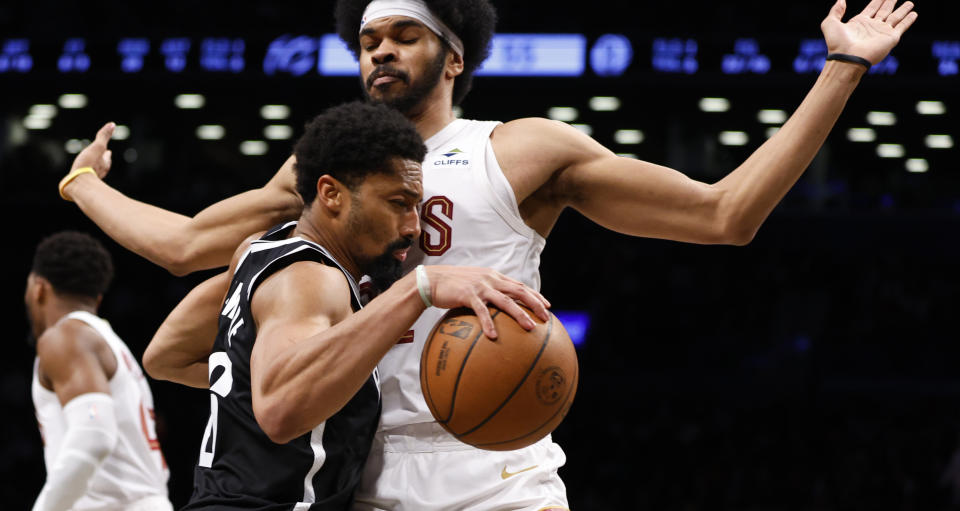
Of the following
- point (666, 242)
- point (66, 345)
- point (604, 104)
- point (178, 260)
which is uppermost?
point (178, 260)

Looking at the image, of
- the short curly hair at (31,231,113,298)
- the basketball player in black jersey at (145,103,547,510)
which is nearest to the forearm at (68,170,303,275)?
the basketball player in black jersey at (145,103,547,510)

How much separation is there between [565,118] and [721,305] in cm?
355

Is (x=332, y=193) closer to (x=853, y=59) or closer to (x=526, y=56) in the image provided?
(x=853, y=59)

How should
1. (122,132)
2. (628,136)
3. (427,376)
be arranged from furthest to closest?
(122,132) < (628,136) < (427,376)

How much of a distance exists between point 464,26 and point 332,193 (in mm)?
926

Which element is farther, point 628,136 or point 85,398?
point 628,136

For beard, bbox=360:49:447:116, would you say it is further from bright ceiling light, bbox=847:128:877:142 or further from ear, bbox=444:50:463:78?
bright ceiling light, bbox=847:128:877:142

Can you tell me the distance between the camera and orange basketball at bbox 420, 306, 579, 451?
7.49 feet

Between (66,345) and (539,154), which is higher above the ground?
(539,154)

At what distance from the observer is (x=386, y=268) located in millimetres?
2688

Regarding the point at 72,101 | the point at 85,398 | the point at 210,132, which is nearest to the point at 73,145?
the point at 72,101

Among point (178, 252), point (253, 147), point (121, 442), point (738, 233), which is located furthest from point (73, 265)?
point (253, 147)

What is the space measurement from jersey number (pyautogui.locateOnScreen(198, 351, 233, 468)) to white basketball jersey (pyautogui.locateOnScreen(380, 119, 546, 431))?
16.9 inches

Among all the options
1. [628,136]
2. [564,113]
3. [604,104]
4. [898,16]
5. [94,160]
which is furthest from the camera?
[628,136]
